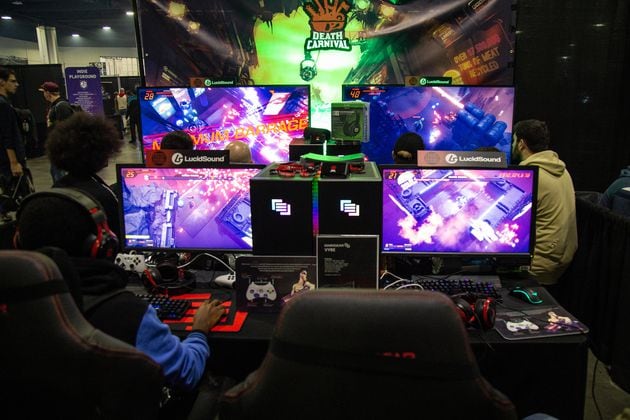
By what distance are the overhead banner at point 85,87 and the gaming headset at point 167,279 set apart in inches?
408

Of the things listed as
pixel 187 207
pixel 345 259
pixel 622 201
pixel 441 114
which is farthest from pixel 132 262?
pixel 441 114

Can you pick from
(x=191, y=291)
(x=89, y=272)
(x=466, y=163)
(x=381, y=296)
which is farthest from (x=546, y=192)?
(x=89, y=272)

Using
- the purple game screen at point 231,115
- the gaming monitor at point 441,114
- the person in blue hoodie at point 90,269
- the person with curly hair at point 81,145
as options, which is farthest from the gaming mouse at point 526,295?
the purple game screen at point 231,115

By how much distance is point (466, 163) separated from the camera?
2115 mm

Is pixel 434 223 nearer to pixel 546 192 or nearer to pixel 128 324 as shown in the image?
pixel 546 192

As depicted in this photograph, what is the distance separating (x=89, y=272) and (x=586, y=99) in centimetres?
504

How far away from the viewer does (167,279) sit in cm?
219

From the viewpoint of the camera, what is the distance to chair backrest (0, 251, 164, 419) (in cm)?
101

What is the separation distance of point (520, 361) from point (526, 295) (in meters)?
0.31

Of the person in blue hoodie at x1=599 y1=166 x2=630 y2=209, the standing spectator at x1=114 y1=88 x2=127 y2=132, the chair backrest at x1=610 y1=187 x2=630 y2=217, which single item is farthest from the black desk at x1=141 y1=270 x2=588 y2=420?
the standing spectator at x1=114 y1=88 x2=127 y2=132

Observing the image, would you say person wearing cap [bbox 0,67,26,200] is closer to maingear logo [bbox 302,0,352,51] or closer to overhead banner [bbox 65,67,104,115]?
maingear logo [bbox 302,0,352,51]

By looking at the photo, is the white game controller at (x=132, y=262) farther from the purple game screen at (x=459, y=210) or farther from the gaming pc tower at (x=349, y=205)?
the purple game screen at (x=459, y=210)

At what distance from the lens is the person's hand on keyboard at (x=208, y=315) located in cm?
174

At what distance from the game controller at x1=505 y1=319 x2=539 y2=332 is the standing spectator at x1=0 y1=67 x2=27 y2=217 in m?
5.58
